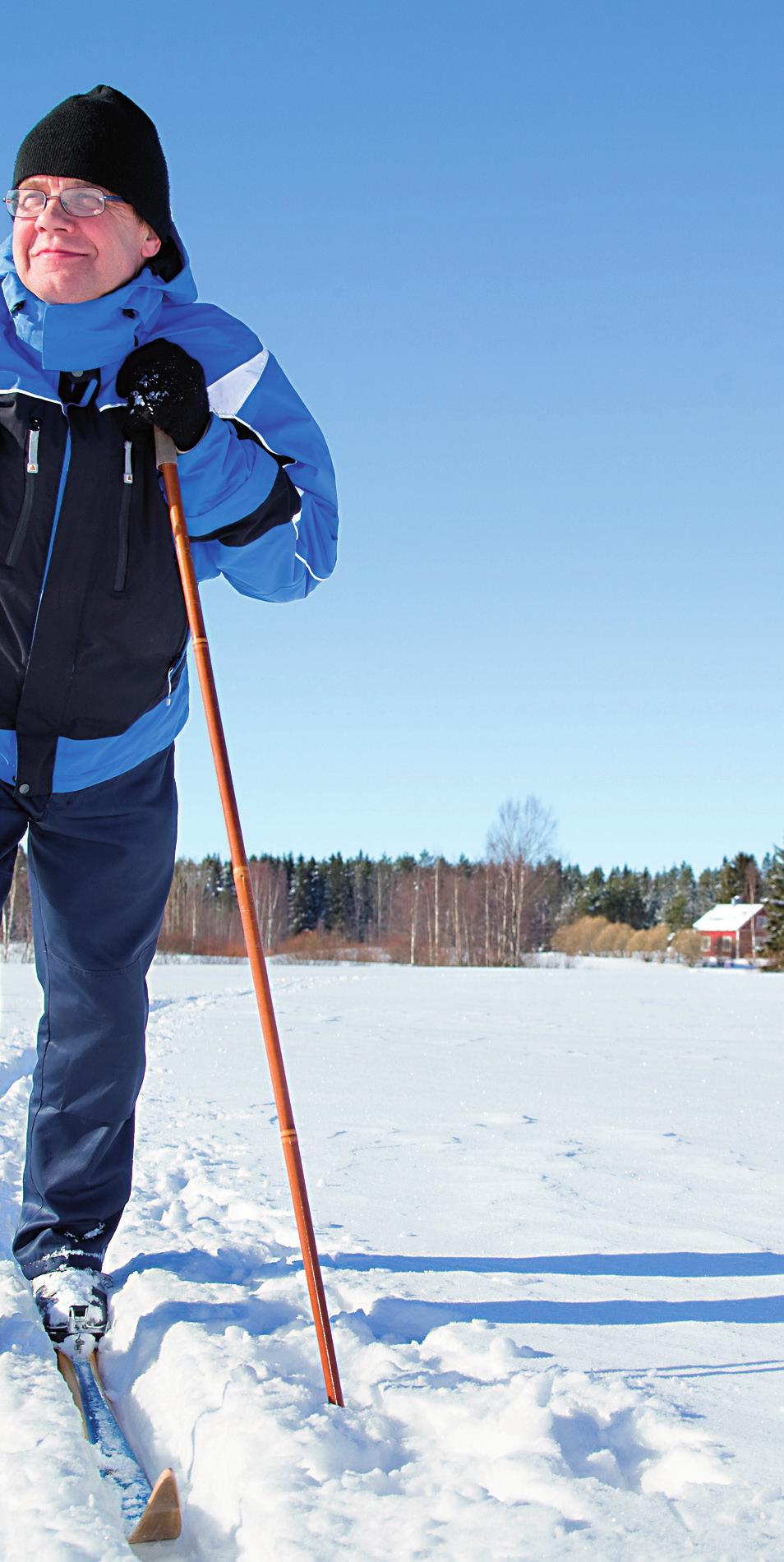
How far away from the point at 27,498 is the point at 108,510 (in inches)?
5.8

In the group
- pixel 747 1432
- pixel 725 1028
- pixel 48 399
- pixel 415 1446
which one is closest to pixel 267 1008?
pixel 415 1446

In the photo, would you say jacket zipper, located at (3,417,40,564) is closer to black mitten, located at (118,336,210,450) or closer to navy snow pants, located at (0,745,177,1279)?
black mitten, located at (118,336,210,450)

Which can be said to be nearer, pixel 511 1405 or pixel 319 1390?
pixel 511 1405

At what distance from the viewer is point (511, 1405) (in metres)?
1.50

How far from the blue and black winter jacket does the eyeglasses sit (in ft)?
0.32

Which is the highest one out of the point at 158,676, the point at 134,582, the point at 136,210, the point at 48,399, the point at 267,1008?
the point at 136,210

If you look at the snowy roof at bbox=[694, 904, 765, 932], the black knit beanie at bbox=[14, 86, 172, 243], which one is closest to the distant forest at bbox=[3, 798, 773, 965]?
the snowy roof at bbox=[694, 904, 765, 932]

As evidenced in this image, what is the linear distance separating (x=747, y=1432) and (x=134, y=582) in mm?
1717

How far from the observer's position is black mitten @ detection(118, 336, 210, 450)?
2.01 meters

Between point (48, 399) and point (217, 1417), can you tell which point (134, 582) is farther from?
point (217, 1417)

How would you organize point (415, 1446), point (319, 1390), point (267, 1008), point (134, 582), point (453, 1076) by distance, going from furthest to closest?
point (453, 1076) → point (134, 582) → point (267, 1008) → point (319, 1390) → point (415, 1446)

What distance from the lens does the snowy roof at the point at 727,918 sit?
2598 inches

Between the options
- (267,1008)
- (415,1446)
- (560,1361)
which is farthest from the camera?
(267,1008)

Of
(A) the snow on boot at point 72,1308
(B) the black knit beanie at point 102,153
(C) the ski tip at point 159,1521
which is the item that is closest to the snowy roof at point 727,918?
(A) the snow on boot at point 72,1308
